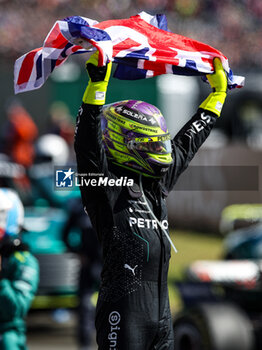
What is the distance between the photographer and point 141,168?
3.69 m

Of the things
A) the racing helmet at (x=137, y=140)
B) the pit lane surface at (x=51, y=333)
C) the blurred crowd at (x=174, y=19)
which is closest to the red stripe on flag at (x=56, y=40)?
the racing helmet at (x=137, y=140)

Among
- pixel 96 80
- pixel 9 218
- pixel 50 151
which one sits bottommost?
pixel 9 218

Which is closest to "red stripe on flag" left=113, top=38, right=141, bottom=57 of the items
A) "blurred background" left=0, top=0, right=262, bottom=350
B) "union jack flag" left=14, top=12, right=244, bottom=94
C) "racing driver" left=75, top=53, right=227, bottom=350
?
"union jack flag" left=14, top=12, right=244, bottom=94

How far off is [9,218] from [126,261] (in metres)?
1.39

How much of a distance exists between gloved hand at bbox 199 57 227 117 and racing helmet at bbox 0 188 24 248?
144cm

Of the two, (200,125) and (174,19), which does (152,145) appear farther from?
(174,19)

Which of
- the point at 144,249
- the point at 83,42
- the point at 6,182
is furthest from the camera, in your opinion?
the point at 6,182

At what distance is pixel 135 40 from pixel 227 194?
11840 millimetres

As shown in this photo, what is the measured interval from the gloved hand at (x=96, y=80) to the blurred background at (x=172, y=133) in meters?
3.44

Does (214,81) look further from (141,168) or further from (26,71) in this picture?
(26,71)

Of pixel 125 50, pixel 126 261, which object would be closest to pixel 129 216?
pixel 126 261

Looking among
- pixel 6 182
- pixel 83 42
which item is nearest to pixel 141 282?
pixel 83 42

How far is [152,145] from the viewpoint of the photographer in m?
3.69

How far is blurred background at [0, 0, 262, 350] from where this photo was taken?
8148 millimetres
